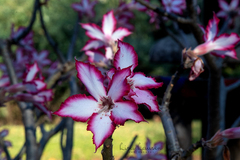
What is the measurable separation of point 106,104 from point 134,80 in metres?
0.09

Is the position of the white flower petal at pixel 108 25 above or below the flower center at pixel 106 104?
above

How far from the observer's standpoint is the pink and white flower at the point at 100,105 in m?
0.50

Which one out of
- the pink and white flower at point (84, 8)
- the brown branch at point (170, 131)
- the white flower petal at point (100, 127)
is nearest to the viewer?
the white flower petal at point (100, 127)

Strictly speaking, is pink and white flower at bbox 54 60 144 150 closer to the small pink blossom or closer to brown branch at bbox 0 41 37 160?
the small pink blossom

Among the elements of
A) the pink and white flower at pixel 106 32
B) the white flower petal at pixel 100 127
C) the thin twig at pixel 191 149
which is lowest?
the thin twig at pixel 191 149

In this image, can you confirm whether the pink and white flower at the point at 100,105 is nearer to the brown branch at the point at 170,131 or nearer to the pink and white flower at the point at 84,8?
the brown branch at the point at 170,131

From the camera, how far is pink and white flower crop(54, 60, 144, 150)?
50 centimetres

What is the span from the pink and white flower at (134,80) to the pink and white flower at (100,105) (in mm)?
36

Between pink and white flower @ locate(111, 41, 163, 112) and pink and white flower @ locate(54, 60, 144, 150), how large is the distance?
0.04m

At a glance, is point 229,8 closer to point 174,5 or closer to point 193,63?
point 174,5

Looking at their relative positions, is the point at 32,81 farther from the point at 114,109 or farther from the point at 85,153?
the point at 85,153

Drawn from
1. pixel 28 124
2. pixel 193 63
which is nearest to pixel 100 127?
pixel 193 63

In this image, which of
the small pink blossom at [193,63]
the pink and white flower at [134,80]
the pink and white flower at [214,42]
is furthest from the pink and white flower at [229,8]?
the pink and white flower at [134,80]

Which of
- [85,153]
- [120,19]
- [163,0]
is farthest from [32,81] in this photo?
[85,153]
